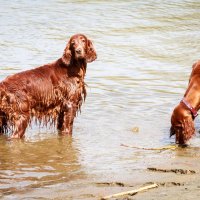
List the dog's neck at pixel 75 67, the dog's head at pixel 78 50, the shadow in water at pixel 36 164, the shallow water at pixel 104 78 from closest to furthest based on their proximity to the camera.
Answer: the shadow in water at pixel 36 164, the shallow water at pixel 104 78, the dog's head at pixel 78 50, the dog's neck at pixel 75 67

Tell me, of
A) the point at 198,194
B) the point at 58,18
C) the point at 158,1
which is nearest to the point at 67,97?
the point at 198,194

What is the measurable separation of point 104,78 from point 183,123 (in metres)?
4.69

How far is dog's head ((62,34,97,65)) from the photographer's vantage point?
7824 mm

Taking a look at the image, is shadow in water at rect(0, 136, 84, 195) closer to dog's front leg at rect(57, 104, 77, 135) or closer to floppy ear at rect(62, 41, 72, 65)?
dog's front leg at rect(57, 104, 77, 135)

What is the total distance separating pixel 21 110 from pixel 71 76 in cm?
78

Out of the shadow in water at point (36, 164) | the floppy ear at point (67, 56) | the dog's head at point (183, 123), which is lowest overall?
the shadow in water at point (36, 164)

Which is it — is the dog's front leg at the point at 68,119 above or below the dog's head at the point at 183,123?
below

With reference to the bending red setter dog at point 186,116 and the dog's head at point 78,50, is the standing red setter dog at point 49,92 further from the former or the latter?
the bending red setter dog at point 186,116

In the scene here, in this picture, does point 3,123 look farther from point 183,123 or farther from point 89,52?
point 183,123

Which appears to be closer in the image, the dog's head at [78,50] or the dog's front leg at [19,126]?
the dog's front leg at [19,126]

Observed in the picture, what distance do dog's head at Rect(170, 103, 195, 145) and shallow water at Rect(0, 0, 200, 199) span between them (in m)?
0.30

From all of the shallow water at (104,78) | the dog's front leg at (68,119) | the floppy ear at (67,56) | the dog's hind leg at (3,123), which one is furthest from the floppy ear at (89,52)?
the dog's hind leg at (3,123)

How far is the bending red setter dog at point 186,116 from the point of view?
7.12 m

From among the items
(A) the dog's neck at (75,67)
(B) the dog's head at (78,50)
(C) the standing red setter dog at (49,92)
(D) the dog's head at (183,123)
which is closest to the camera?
(D) the dog's head at (183,123)
